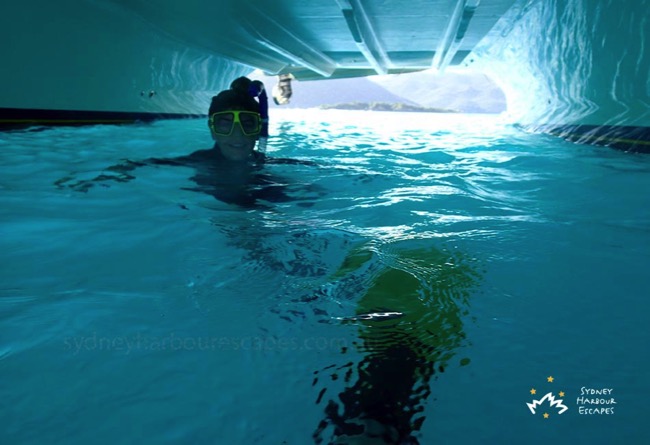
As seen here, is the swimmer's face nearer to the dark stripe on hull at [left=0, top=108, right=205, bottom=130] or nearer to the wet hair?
the wet hair

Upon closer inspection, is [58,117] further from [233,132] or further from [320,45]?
[320,45]

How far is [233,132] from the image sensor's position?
13.5 ft

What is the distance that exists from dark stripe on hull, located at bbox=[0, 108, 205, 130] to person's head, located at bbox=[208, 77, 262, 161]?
5.57m

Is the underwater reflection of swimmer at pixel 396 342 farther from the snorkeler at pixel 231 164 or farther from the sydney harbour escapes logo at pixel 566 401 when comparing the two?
the snorkeler at pixel 231 164

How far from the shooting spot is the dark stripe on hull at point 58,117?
24.3 feet

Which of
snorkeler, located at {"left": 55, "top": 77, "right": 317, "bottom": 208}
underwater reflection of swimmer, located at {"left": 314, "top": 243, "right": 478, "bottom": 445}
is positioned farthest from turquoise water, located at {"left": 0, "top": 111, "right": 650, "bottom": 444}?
snorkeler, located at {"left": 55, "top": 77, "right": 317, "bottom": 208}

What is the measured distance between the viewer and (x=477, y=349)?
1.50 meters

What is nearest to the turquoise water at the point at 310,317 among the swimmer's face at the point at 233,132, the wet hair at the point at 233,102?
the swimmer's face at the point at 233,132

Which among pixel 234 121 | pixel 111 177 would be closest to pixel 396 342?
pixel 234 121

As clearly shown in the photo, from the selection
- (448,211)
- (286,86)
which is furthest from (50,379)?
(286,86)

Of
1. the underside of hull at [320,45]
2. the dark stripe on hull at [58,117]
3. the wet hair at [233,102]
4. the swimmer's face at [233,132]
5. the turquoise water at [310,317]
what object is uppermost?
the underside of hull at [320,45]

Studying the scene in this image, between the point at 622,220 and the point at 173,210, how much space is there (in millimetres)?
3521

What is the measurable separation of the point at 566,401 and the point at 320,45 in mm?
11799

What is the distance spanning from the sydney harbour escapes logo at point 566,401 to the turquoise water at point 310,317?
0.01 m
